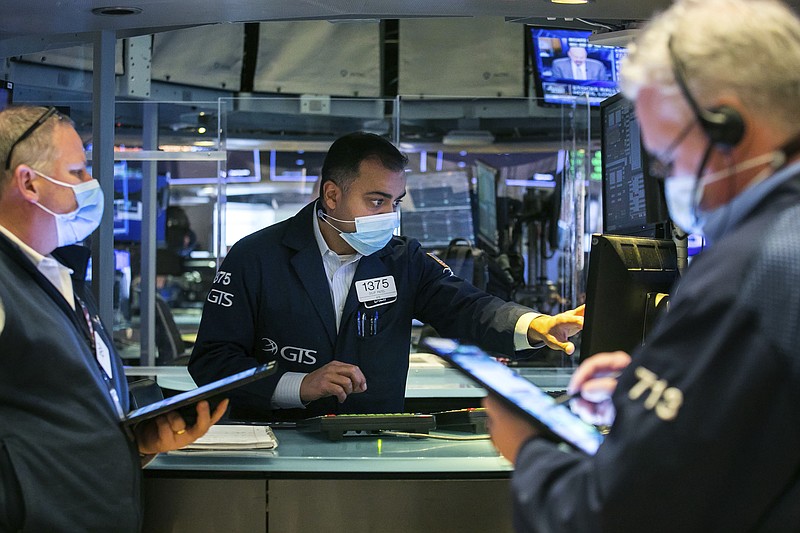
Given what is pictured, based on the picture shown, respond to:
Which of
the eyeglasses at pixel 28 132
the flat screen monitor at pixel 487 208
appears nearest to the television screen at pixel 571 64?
the flat screen monitor at pixel 487 208

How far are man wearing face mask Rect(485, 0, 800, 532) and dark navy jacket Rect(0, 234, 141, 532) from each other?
3.24 feet

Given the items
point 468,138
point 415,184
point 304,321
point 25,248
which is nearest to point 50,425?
point 25,248

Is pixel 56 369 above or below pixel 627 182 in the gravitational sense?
below

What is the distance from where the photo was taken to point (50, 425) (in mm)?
1838

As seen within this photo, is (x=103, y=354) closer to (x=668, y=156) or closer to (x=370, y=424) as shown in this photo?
(x=370, y=424)

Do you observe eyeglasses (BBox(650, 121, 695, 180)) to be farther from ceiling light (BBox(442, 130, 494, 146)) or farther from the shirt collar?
ceiling light (BBox(442, 130, 494, 146))

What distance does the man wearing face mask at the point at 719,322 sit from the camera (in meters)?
1.09

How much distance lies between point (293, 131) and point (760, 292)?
6.49m

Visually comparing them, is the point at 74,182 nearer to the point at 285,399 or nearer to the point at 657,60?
the point at 285,399

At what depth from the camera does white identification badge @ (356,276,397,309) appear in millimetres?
3139

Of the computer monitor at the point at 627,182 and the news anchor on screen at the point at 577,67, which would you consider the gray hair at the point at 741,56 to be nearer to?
the computer monitor at the point at 627,182

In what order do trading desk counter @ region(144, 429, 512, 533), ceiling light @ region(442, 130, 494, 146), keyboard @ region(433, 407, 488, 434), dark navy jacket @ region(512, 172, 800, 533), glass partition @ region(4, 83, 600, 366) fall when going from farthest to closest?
ceiling light @ region(442, 130, 494, 146), glass partition @ region(4, 83, 600, 366), keyboard @ region(433, 407, 488, 434), trading desk counter @ region(144, 429, 512, 533), dark navy jacket @ region(512, 172, 800, 533)

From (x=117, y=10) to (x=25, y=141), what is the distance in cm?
128

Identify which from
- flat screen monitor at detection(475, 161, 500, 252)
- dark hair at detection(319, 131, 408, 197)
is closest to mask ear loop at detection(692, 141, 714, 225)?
dark hair at detection(319, 131, 408, 197)
